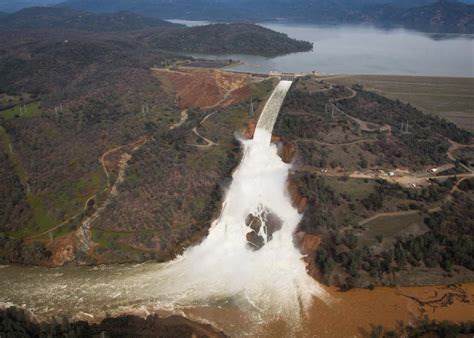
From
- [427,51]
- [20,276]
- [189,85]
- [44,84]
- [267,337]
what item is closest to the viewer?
[267,337]

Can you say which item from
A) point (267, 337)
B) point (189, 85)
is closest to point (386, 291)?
point (267, 337)

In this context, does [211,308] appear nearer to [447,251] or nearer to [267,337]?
[267,337]

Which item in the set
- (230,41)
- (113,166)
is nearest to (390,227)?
(113,166)

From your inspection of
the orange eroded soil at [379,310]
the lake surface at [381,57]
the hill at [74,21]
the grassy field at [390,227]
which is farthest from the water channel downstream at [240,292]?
the hill at [74,21]

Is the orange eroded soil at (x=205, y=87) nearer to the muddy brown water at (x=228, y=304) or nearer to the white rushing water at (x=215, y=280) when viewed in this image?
the white rushing water at (x=215, y=280)

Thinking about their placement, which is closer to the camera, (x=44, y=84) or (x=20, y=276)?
(x=20, y=276)

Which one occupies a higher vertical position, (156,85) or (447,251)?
(156,85)
